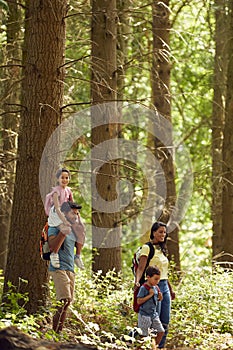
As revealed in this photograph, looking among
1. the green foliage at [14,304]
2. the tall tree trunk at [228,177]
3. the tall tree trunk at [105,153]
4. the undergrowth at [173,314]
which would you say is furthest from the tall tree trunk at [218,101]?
the green foliage at [14,304]

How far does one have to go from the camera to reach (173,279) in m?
15.4

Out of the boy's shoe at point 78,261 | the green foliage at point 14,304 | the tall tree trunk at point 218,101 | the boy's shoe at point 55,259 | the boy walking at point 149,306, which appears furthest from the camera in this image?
the tall tree trunk at point 218,101

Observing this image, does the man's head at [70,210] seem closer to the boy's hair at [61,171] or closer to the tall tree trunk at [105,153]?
the boy's hair at [61,171]

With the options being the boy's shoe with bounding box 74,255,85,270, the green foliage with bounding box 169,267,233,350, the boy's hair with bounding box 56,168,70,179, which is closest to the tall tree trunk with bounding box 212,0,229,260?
the green foliage with bounding box 169,267,233,350

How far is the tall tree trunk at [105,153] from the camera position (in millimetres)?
15484

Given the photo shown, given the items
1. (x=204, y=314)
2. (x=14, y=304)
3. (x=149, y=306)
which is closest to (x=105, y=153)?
A: (x=204, y=314)

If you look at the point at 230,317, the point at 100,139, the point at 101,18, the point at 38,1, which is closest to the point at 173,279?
the point at 100,139

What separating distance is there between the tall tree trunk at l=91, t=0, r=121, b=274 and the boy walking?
5.95 m

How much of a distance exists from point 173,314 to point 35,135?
3.58 meters

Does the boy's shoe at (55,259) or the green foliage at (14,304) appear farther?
the boy's shoe at (55,259)

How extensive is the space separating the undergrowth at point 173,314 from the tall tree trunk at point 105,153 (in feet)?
5.58

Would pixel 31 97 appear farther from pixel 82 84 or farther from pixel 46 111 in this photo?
pixel 82 84

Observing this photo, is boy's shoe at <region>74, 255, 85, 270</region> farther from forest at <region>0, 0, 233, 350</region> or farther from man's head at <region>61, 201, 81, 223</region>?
man's head at <region>61, 201, 81, 223</region>

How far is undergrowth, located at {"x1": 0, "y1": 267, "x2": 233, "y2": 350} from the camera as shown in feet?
33.0
